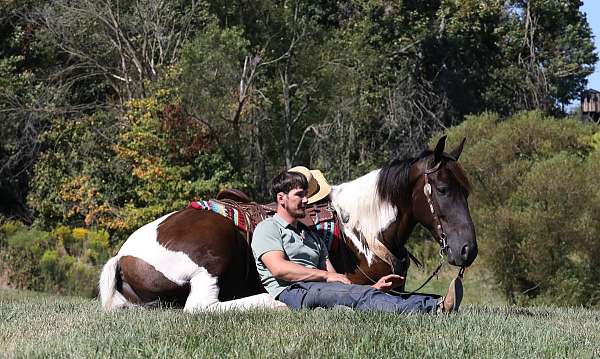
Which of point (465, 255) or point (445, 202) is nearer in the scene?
point (465, 255)

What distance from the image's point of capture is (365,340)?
5.08m

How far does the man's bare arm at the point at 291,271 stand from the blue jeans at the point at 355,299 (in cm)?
6

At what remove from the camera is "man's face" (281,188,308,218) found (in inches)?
270

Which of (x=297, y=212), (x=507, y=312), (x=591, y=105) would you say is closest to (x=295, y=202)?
(x=297, y=212)

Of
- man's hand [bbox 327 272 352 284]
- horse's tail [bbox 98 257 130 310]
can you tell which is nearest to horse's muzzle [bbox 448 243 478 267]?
man's hand [bbox 327 272 352 284]

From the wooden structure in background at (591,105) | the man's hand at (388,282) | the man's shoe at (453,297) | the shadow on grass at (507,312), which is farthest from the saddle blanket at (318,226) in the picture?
the wooden structure in background at (591,105)

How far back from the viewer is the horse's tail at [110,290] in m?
7.56

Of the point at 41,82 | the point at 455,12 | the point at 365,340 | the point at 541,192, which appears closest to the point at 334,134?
the point at 455,12

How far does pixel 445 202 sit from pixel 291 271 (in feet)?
4.56

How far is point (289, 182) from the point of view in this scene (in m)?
6.85

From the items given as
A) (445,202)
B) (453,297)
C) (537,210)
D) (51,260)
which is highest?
(445,202)

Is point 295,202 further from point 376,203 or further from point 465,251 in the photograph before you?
point 465,251

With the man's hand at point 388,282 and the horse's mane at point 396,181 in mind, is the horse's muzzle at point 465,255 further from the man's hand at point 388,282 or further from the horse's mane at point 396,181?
the horse's mane at point 396,181

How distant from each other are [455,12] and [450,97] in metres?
2.76
